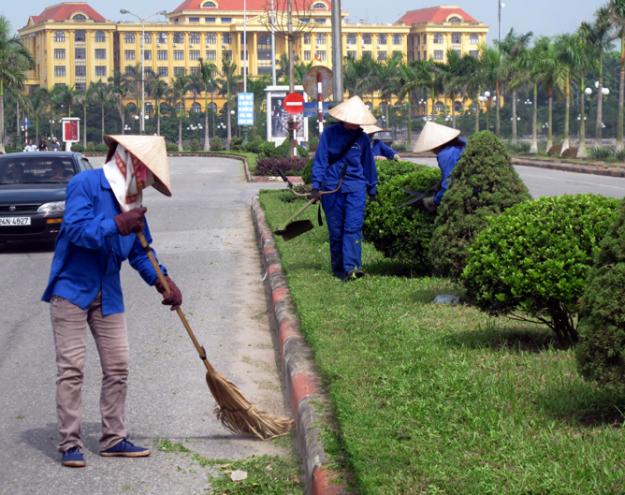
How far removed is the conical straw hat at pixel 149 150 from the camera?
5.79m

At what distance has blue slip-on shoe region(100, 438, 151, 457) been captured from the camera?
240 inches

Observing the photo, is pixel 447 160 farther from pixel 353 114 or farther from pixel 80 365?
pixel 80 365

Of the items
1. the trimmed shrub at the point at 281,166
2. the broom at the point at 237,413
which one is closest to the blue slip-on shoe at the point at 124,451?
the broom at the point at 237,413

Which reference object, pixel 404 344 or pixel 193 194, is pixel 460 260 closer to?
pixel 404 344

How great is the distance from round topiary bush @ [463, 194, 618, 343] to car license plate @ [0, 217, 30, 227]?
375 inches

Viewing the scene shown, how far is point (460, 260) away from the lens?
8734 mm

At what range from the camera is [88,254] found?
5.92m

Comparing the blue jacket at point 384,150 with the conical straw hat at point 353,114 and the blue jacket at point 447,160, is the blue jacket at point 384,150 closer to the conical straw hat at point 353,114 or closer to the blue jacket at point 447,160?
the conical straw hat at point 353,114

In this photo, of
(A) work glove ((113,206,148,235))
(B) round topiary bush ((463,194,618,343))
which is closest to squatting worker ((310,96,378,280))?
(B) round topiary bush ((463,194,618,343))

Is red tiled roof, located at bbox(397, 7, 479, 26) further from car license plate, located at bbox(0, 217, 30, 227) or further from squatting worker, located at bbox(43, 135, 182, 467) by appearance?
squatting worker, located at bbox(43, 135, 182, 467)

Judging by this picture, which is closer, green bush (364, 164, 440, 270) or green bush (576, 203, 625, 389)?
green bush (576, 203, 625, 389)

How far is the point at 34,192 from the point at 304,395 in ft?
34.0

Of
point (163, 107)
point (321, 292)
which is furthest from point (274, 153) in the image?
point (163, 107)

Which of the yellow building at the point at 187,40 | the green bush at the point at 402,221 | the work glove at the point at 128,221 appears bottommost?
Result: the green bush at the point at 402,221
